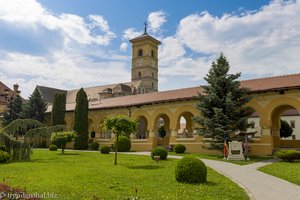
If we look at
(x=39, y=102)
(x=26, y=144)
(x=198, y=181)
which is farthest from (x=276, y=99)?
(x=39, y=102)

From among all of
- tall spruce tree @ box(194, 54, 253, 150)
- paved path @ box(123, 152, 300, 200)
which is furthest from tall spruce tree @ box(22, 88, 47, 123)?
paved path @ box(123, 152, 300, 200)

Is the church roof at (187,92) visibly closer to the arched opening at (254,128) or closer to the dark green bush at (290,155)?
the arched opening at (254,128)

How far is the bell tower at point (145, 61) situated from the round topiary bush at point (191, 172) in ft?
236

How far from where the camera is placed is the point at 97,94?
6444 centimetres

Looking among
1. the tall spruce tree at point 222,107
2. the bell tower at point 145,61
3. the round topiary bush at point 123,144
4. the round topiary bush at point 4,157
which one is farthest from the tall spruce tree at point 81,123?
the bell tower at point 145,61

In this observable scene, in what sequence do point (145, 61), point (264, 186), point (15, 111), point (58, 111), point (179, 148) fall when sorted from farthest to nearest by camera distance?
point (145, 61) → point (15, 111) → point (58, 111) → point (179, 148) → point (264, 186)

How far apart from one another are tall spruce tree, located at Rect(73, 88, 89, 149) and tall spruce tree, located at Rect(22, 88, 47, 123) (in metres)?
11.5

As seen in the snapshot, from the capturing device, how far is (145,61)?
8612 centimetres

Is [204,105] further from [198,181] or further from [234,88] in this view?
[198,181]

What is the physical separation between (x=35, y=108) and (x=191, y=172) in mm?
38674

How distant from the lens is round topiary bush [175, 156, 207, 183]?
11352 mm

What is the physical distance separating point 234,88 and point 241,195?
1582 cm

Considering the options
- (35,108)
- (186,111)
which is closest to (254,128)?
(186,111)

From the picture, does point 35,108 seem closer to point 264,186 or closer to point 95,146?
point 95,146
